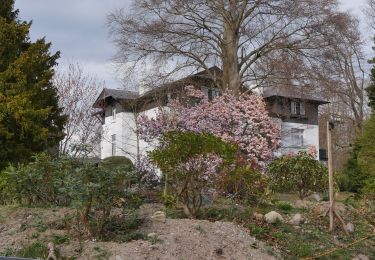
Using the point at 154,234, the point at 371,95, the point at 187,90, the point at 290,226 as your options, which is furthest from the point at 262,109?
the point at 154,234

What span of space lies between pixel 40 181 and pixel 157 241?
272 centimetres

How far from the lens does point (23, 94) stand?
16250 mm

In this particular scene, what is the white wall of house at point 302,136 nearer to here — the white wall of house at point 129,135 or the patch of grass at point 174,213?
the white wall of house at point 129,135

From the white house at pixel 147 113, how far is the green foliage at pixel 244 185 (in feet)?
61.4

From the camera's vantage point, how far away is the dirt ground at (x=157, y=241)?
7.00 m

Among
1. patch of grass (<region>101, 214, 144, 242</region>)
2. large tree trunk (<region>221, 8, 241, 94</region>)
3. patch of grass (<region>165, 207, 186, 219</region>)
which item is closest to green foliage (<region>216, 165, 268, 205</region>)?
patch of grass (<region>165, 207, 186, 219</region>)

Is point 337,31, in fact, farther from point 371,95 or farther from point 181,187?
point 181,187

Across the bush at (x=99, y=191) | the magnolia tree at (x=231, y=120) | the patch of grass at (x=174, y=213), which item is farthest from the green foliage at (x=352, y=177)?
the bush at (x=99, y=191)

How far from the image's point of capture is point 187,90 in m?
26.0

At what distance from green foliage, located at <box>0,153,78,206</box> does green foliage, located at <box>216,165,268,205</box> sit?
2.65 metres

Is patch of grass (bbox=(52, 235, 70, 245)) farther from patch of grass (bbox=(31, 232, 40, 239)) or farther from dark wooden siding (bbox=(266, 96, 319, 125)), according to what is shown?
dark wooden siding (bbox=(266, 96, 319, 125))

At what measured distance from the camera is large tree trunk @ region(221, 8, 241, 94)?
86.3 ft

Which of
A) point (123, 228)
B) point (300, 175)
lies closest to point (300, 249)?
point (123, 228)

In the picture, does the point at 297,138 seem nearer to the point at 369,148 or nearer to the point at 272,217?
the point at 369,148
